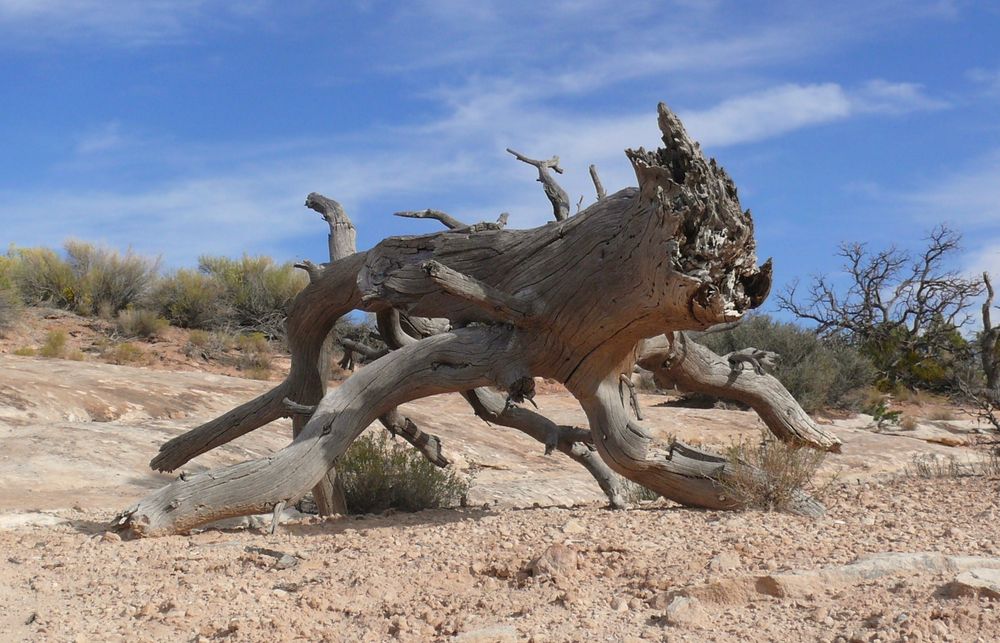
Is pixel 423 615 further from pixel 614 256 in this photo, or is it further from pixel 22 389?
pixel 22 389

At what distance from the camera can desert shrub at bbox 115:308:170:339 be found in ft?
77.0

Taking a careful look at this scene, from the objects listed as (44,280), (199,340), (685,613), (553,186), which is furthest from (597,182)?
(44,280)

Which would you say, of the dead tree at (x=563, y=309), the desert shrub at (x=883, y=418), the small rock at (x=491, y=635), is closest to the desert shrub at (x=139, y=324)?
the desert shrub at (x=883, y=418)

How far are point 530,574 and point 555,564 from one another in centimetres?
14

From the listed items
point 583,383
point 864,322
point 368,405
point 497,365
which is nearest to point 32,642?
point 368,405

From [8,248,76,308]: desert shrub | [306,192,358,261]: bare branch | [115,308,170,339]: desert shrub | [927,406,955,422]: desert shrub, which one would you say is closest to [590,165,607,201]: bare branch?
[306,192,358,261]: bare branch

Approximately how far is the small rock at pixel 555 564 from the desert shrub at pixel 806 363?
17.0m

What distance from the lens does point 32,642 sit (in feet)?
15.6

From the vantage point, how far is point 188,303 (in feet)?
84.1

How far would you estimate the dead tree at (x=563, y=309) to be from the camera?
5734mm

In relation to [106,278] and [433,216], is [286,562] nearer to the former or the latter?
[433,216]

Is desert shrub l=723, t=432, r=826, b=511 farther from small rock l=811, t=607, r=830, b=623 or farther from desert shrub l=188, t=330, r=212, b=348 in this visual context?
desert shrub l=188, t=330, r=212, b=348

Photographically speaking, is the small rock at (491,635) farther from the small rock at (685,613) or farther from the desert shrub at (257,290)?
the desert shrub at (257,290)

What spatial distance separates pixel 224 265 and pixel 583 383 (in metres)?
23.4
